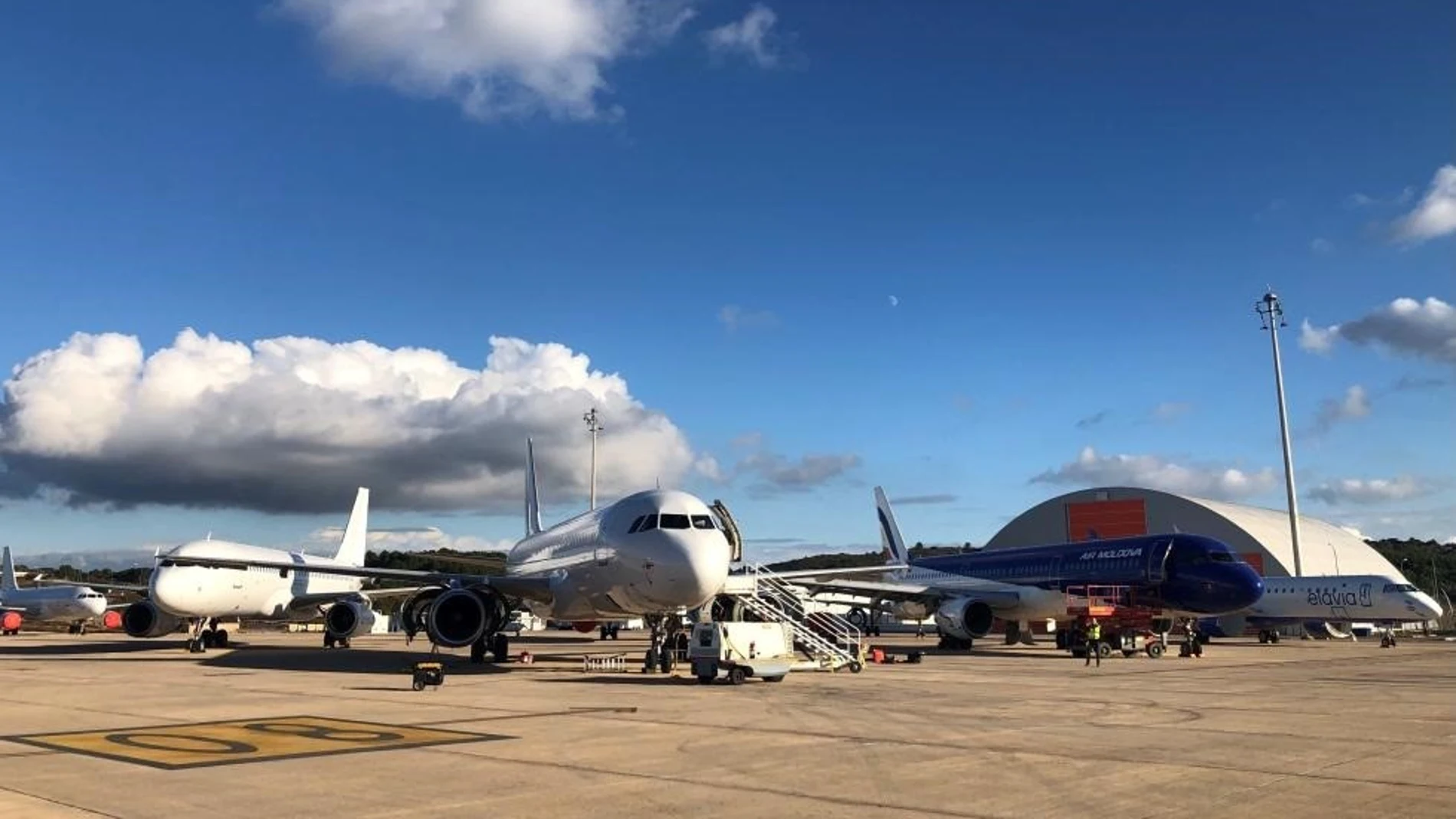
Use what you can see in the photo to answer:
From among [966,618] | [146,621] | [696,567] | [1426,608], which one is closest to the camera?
[696,567]

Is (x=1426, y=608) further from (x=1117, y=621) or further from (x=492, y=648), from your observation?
(x=492, y=648)

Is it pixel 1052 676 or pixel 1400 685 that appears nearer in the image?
pixel 1400 685

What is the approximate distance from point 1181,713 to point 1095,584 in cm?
2349

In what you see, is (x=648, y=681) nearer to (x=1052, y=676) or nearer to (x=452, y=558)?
(x=1052, y=676)

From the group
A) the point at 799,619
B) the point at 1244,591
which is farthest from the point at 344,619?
the point at 1244,591

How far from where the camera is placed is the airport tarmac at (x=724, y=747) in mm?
8719

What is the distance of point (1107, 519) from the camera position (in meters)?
82.6

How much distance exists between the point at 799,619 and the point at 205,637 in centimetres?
2450

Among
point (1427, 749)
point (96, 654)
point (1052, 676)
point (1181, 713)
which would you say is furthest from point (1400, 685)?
point (96, 654)

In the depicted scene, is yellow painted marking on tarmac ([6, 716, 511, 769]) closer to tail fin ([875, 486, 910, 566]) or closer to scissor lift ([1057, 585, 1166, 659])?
scissor lift ([1057, 585, 1166, 659])

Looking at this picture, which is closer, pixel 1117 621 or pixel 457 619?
pixel 457 619

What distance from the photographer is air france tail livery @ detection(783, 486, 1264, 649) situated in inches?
1410

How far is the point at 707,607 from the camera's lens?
27078 mm

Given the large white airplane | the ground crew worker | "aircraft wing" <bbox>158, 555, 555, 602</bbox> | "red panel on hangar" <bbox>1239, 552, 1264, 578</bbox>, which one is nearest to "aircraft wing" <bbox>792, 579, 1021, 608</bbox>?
the ground crew worker
